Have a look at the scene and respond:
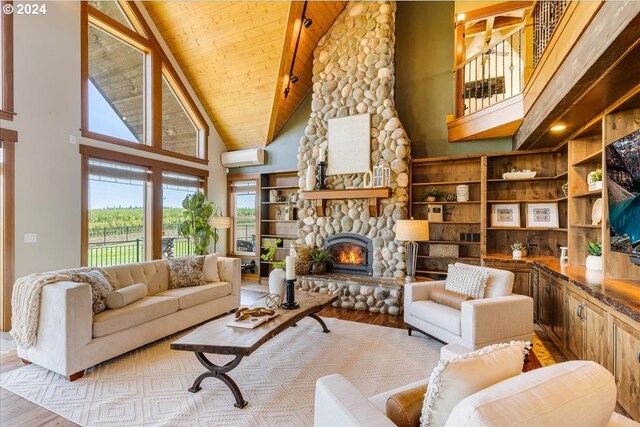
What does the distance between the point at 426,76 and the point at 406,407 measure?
210 inches

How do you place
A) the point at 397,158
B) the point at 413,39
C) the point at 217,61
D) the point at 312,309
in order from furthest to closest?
the point at 217,61
the point at 413,39
the point at 397,158
the point at 312,309

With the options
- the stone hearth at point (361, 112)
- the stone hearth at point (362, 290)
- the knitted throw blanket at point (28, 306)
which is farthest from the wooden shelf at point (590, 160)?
the knitted throw blanket at point (28, 306)

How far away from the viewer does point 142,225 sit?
546cm

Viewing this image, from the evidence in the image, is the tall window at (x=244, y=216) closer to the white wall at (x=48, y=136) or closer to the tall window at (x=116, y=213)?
the tall window at (x=116, y=213)

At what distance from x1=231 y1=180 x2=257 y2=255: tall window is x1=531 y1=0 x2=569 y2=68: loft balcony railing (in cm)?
539

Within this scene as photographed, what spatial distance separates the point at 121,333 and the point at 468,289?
11.1 feet

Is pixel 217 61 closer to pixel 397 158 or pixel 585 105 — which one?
pixel 397 158

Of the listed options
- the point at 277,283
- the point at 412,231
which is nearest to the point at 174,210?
the point at 277,283

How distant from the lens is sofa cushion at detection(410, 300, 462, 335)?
2.89 meters

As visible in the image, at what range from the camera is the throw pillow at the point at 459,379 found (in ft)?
3.31

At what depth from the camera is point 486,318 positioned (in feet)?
8.90

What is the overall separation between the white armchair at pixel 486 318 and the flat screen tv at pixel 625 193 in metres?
0.85

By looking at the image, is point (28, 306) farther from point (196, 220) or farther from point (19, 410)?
point (196, 220)

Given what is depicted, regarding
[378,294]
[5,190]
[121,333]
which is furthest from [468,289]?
[5,190]
